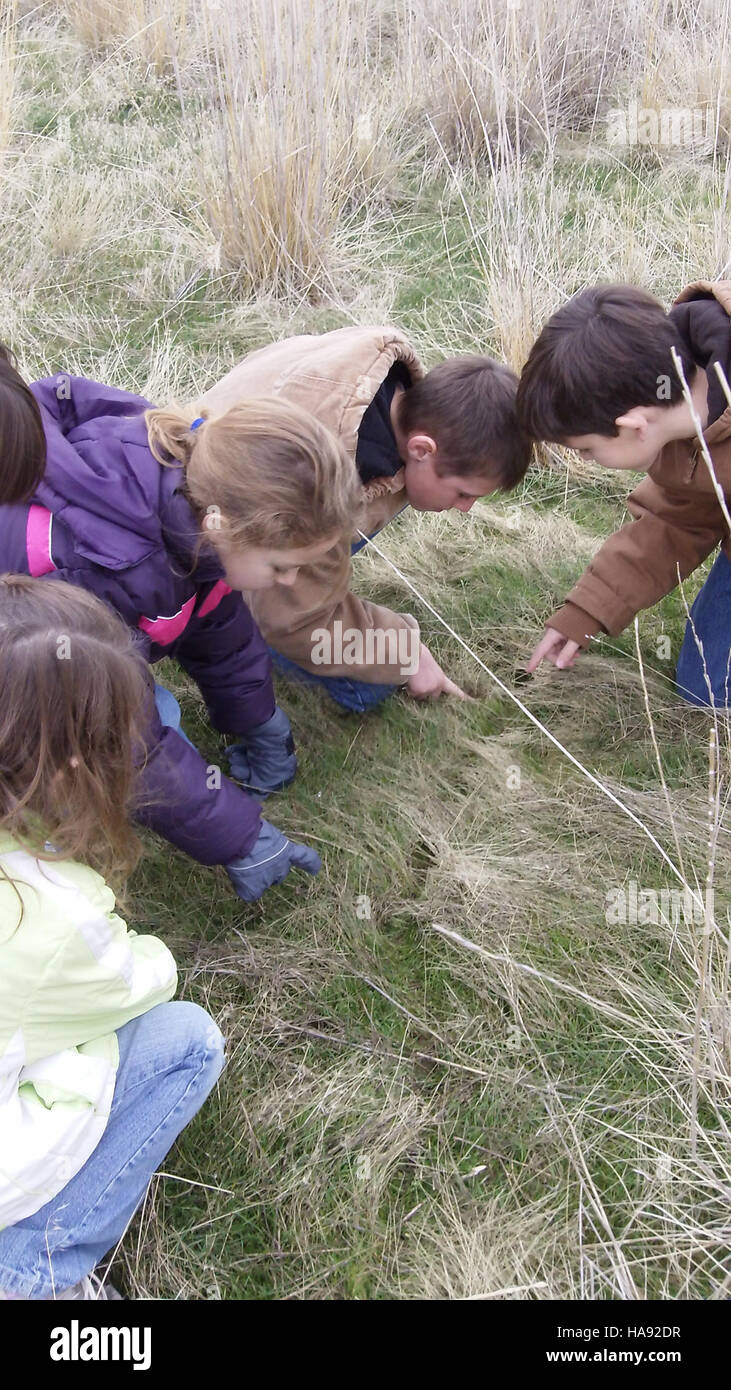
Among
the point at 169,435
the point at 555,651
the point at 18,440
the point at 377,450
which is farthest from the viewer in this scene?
the point at 555,651

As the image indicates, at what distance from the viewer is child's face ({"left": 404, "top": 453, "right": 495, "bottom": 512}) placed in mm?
2248

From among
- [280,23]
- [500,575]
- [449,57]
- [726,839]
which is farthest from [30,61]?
[726,839]

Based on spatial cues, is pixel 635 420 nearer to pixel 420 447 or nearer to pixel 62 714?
pixel 420 447

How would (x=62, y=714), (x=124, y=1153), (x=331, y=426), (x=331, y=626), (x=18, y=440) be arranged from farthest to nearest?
(x=331, y=626) < (x=331, y=426) < (x=18, y=440) < (x=124, y=1153) < (x=62, y=714)

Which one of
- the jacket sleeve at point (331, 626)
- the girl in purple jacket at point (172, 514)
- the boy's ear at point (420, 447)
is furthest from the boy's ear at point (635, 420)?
the jacket sleeve at point (331, 626)

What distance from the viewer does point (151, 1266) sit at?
1.50 metres

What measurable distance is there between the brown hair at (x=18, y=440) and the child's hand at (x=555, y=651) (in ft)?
3.99

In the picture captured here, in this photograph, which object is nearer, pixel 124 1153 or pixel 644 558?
pixel 124 1153

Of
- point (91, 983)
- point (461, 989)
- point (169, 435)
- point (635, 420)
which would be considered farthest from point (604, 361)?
point (91, 983)

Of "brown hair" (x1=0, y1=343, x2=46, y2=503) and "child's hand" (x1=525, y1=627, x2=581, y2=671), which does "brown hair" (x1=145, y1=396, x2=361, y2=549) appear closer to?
"brown hair" (x1=0, y1=343, x2=46, y2=503)

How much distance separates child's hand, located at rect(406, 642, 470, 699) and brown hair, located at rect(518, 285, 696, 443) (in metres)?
0.61

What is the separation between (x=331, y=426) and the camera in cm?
208

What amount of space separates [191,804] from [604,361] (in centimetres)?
110

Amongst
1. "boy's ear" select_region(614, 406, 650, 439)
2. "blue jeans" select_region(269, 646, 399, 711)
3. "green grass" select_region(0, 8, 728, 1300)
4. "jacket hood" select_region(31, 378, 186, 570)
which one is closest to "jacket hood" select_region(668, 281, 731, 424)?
"boy's ear" select_region(614, 406, 650, 439)
